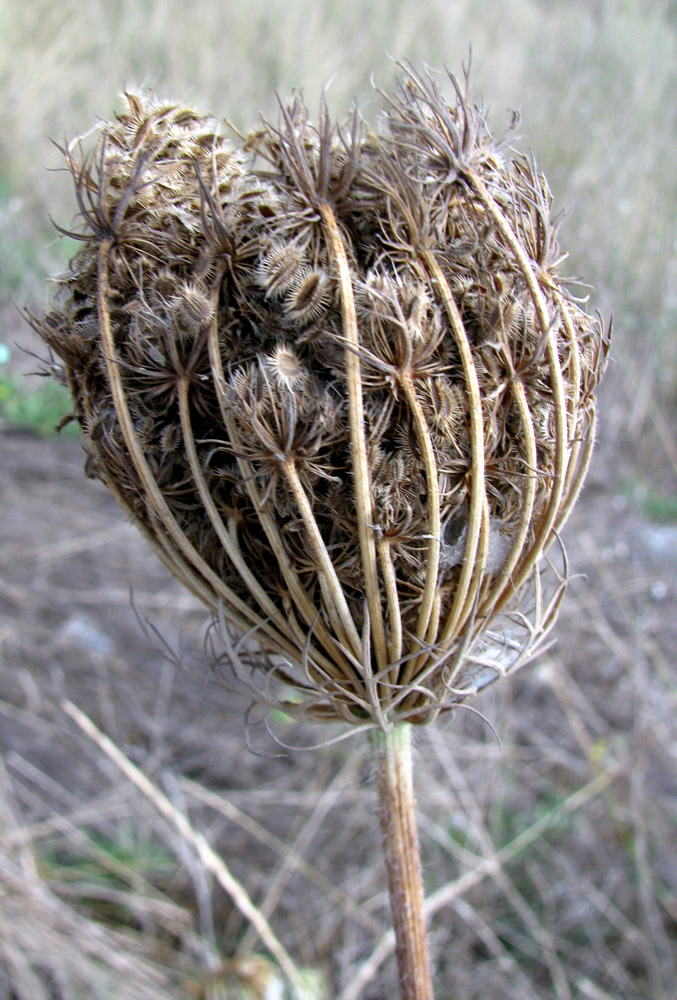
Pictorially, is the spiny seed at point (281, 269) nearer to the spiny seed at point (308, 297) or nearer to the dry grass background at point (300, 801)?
the spiny seed at point (308, 297)

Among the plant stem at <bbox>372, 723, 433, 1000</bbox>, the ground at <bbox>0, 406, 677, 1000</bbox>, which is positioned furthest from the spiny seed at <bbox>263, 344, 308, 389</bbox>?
the ground at <bbox>0, 406, 677, 1000</bbox>

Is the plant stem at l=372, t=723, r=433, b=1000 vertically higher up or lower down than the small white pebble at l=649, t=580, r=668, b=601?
higher up

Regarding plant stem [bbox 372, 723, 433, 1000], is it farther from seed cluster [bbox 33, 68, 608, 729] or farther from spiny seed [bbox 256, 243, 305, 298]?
spiny seed [bbox 256, 243, 305, 298]

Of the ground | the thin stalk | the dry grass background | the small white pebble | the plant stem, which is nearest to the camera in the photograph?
the thin stalk

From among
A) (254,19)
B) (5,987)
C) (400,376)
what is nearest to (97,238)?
(400,376)

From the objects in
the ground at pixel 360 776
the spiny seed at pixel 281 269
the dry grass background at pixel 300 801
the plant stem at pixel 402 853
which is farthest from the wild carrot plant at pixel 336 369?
the ground at pixel 360 776

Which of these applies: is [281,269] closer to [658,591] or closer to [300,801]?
[300,801]

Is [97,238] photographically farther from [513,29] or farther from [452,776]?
[513,29]
